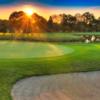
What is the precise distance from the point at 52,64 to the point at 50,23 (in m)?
0.83

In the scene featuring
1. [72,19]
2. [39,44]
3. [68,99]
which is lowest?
[68,99]

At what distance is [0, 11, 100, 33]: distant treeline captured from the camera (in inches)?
235

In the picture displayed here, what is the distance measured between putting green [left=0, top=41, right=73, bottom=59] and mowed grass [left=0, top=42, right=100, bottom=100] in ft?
0.39

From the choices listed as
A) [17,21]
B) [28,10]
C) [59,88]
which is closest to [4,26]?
[17,21]

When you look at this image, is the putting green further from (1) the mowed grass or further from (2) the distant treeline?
(2) the distant treeline

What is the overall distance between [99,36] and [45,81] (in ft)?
6.32

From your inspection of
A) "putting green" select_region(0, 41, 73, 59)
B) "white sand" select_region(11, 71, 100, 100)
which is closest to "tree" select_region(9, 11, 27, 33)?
"putting green" select_region(0, 41, 73, 59)

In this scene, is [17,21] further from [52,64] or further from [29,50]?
[52,64]

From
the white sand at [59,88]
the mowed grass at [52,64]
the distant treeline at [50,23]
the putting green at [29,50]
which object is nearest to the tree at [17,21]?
the distant treeline at [50,23]

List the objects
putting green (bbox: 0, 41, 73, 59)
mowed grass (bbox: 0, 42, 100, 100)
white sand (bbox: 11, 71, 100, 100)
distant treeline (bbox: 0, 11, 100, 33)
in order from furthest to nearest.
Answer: distant treeline (bbox: 0, 11, 100, 33) < putting green (bbox: 0, 41, 73, 59) < mowed grass (bbox: 0, 42, 100, 100) < white sand (bbox: 11, 71, 100, 100)

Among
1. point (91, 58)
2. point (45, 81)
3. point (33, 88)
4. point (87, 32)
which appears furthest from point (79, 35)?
point (33, 88)

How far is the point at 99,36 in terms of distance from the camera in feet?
21.0

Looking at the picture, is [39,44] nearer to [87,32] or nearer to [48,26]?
[48,26]

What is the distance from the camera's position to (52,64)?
5.73 metres
